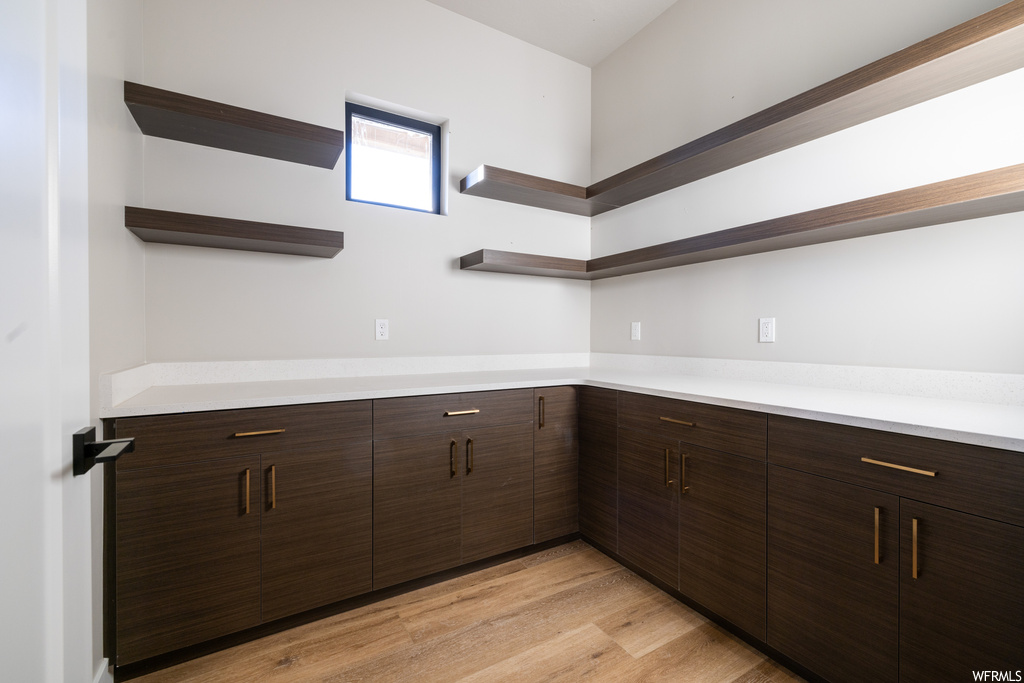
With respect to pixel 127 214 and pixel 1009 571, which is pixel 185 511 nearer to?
pixel 127 214

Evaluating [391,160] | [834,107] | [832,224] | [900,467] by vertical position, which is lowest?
[900,467]

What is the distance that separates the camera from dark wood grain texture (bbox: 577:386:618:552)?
2209mm

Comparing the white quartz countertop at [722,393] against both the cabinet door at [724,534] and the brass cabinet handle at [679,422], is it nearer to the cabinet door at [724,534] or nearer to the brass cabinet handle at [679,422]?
the brass cabinet handle at [679,422]

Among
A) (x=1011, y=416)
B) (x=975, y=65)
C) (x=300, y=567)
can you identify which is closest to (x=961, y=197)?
(x=975, y=65)

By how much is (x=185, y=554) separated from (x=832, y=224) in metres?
2.61

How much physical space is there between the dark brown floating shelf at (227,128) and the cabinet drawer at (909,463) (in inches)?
85.5

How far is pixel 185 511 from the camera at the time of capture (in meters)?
1.51

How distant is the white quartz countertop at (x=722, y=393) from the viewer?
4.09ft

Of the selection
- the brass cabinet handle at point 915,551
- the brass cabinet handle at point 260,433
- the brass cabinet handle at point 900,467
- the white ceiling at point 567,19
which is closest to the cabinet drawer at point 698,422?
the brass cabinet handle at point 900,467

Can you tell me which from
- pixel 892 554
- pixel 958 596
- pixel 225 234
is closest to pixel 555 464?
pixel 892 554

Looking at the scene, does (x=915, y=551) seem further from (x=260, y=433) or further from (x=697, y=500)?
(x=260, y=433)

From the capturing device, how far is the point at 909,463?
1.21m

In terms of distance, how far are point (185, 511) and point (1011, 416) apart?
8.65ft
